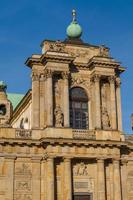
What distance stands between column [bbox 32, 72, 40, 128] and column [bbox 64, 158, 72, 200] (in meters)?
2.76

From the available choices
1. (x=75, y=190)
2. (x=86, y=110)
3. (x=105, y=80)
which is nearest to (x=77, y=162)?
(x=75, y=190)

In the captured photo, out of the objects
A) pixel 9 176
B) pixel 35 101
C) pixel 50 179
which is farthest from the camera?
pixel 35 101

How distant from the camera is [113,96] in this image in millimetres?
30422

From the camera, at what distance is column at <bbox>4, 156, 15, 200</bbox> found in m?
26.8

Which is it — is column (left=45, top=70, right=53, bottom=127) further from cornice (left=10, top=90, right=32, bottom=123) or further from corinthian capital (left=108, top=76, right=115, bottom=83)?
corinthian capital (left=108, top=76, right=115, bottom=83)

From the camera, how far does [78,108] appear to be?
1200 inches

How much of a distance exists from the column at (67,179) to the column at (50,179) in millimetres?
725

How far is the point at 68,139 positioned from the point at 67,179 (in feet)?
7.11

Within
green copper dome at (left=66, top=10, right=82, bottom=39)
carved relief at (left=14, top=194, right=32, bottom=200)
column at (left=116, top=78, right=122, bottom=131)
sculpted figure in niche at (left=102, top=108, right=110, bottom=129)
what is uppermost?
green copper dome at (left=66, top=10, right=82, bottom=39)

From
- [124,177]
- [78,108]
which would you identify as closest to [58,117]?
[78,108]

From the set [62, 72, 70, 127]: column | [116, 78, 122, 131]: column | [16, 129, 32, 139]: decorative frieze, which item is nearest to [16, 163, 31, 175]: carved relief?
[16, 129, 32, 139]: decorative frieze

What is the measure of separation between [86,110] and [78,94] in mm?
1078

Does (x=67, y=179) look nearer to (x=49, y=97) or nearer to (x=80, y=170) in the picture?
(x=80, y=170)

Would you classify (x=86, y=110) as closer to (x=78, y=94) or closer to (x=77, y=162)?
(x=78, y=94)
